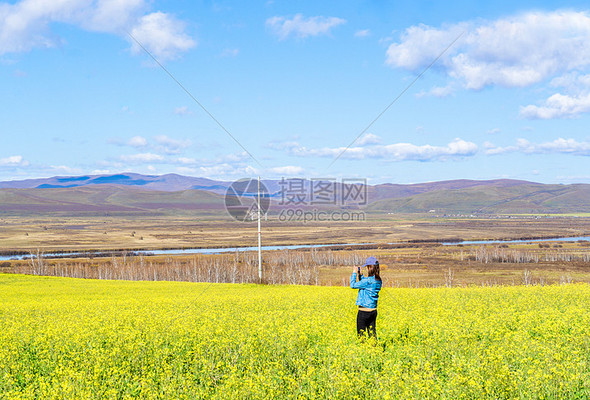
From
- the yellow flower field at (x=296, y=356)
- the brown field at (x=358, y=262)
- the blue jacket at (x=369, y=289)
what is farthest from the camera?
the brown field at (x=358, y=262)

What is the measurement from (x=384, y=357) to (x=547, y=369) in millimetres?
3227

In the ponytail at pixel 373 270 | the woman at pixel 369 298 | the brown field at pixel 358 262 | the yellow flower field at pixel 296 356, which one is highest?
the ponytail at pixel 373 270

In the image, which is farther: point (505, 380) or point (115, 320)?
point (115, 320)

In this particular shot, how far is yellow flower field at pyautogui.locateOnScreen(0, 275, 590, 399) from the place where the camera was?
7.68 m

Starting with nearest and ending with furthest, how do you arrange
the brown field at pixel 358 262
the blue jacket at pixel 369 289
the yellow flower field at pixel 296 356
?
1. the yellow flower field at pixel 296 356
2. the blue jacket at pixel 369 289
3. the brown field at pixel 358 262

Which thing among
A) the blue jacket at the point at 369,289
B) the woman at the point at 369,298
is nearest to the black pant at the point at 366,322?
the woman at the point at 369,298

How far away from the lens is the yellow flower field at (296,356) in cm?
768

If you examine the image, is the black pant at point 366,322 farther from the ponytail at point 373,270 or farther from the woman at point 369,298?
the ponytail at point 373,270

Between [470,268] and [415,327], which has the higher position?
[415,327]

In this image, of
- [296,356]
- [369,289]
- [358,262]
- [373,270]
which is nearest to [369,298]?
[369,289]

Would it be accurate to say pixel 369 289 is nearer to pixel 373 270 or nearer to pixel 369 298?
pixel 369 298

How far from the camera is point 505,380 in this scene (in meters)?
8.15

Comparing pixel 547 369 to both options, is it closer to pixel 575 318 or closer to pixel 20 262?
pixel 575 318

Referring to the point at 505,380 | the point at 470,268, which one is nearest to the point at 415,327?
the point at 505,380
